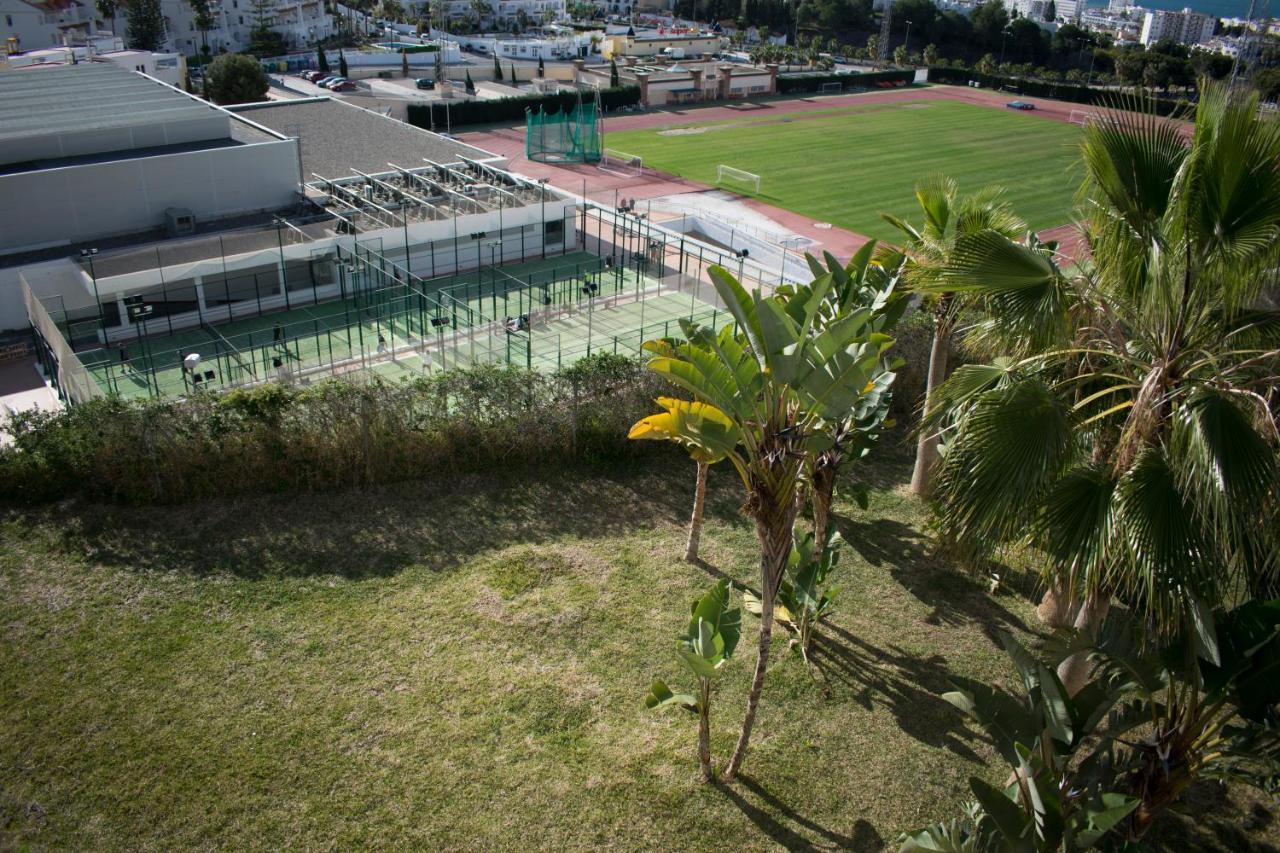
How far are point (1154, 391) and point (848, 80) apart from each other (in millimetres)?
78320

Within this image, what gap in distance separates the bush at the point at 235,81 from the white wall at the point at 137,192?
2604 cm

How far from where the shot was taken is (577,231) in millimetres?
36000

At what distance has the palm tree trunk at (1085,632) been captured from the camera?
9445 millimetres

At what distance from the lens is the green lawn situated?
10281mm

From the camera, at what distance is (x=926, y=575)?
49.7 ft

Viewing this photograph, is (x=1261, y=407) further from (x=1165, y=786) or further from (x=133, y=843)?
(x=133, y=843)

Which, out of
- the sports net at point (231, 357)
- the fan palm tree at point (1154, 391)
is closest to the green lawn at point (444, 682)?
the fan palm tree at point (1154, 391)

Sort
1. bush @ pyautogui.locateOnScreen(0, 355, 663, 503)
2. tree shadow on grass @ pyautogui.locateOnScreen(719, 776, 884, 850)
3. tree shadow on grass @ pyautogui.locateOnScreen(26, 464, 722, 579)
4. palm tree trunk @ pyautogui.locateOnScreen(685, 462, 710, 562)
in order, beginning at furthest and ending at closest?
bush @ pyautogui.locateOnScreen(0, 355, 663, 503), palm tree trunk @ pyautogui.locateOnScreen(685, 462, 710, 562), tree shadow on grass @ pyautogui.locateOnScreen(26, 464, 722, 579), tree shadow on grass @ pyautogui.locateOnScreen(719, 776, 884, 850)

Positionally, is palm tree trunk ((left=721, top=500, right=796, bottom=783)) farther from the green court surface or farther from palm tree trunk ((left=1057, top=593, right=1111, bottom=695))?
the green court surface

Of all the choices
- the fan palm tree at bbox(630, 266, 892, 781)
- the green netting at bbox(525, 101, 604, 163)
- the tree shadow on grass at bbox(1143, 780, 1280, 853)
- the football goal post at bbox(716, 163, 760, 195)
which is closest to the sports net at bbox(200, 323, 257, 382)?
the fan palm tree at bbox(630, 266, 892, 781)

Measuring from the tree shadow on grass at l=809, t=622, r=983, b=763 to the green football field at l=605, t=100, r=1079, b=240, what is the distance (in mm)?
29822

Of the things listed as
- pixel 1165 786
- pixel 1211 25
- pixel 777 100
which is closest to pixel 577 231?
pixel 1165 786

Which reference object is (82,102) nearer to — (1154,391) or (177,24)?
(1154,391)

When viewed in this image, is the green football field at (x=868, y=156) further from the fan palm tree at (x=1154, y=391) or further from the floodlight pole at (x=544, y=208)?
the fan palm tree at (x=1154, y=391)
